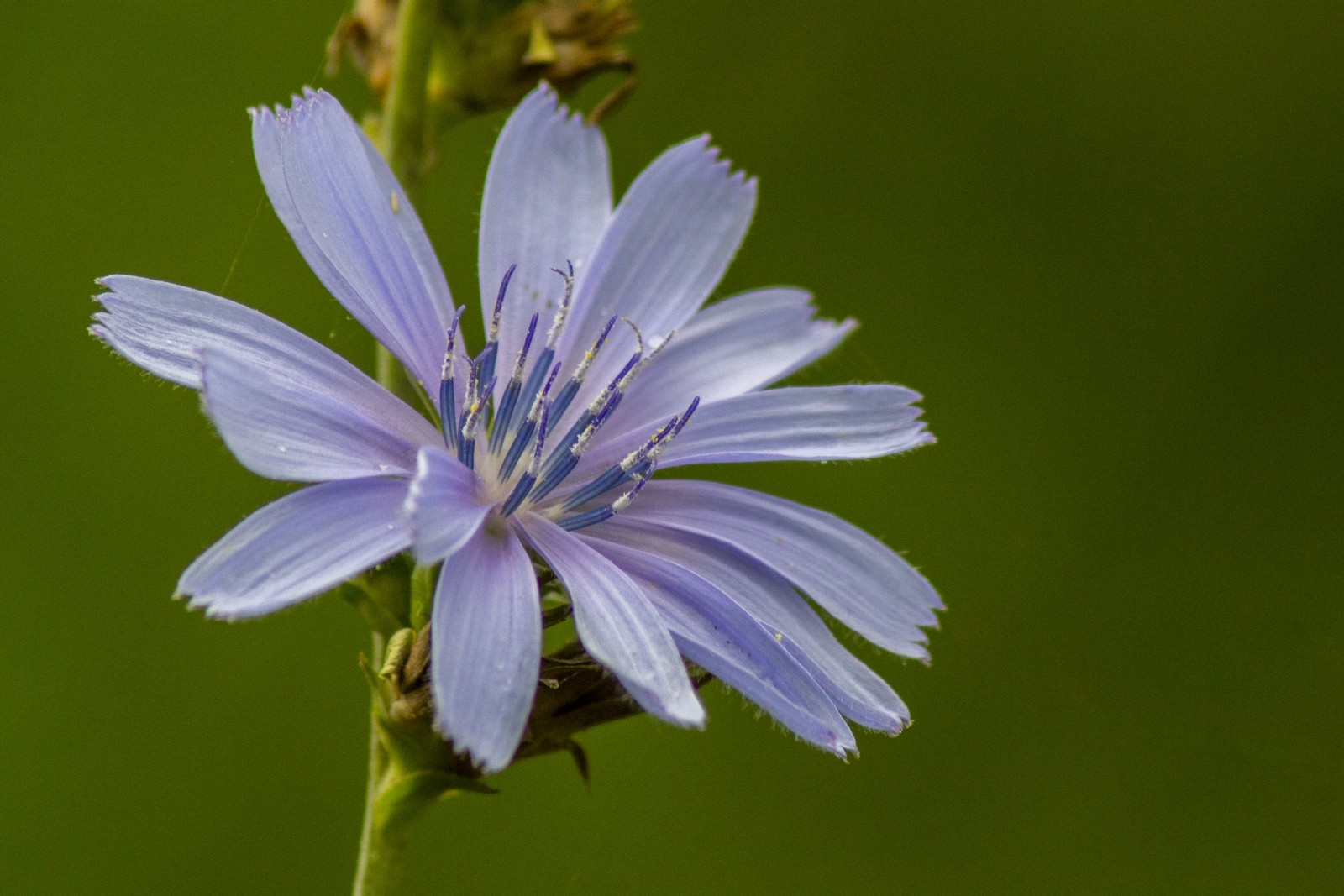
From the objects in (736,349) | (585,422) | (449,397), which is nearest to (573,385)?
(585,422)

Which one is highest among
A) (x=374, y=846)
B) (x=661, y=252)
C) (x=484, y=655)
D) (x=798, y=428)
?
(x=661, y=252)

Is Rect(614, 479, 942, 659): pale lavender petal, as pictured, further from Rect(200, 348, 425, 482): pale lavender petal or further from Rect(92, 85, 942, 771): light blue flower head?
Rect(200, 348, 425, 482): pale lavender petal

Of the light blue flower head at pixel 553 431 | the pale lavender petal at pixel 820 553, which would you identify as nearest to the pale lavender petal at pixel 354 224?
the light blue flower head at pixel 553 431

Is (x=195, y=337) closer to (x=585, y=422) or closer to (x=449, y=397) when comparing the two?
(x=449, y=397)

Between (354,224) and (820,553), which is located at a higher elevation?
(354,224)

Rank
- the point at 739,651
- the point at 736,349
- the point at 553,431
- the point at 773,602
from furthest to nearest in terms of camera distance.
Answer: the point at 736,349 → the point at 553,431 → the point at 773,602 → the point at 739,651
